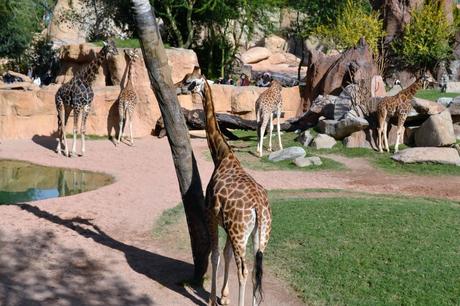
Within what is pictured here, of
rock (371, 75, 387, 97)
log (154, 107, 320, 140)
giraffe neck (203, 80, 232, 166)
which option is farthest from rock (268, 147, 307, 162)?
giraffe neck (203, 80, 232, 166)

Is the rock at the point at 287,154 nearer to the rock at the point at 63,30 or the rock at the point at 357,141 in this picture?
the rock at the point at 357,141

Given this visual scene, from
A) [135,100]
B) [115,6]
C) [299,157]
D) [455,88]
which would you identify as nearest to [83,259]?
[299,157]

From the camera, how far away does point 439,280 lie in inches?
250

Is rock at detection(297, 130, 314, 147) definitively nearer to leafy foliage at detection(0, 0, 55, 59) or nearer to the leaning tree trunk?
the leaning tree trunk

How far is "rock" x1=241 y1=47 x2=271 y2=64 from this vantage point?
44.2 metres

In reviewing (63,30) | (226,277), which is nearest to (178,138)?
(226,277)

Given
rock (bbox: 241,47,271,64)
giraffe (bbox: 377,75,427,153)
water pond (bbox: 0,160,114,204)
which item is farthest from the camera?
rock (bbox: 241,47,271,64)

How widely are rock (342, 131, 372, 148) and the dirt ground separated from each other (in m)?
1.95

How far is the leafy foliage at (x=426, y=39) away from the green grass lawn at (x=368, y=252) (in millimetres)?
18532

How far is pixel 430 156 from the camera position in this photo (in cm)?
1350

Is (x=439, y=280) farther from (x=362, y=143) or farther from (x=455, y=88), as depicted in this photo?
(x=455, y=88)

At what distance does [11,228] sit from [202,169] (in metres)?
5.21

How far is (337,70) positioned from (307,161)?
7.23 meters

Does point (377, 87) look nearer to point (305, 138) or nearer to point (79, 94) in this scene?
point (305, 138)
